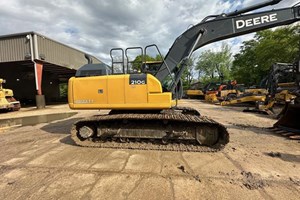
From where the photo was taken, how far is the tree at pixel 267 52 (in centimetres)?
1873

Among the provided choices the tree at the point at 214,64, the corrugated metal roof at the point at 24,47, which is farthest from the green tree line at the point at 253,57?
the corrugated metal roof at the point at 24,47

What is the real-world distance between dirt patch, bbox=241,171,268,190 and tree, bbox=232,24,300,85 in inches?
332

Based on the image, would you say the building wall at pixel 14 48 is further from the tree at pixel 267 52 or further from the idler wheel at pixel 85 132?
the tree at pixel 267 52

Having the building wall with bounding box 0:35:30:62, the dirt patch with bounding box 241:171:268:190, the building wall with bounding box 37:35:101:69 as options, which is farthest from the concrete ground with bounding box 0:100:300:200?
the building wall with bounding box 37:35:101:69

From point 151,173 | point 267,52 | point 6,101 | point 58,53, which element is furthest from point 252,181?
point 267,52

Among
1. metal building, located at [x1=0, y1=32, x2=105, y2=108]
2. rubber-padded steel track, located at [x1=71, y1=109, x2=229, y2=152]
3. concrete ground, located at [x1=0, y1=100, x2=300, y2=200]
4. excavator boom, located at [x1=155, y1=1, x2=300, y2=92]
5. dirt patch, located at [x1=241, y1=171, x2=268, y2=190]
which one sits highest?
metal building, located at [x1=0, y1=32, x2=105, y2=108]

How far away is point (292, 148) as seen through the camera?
4691 millimetres

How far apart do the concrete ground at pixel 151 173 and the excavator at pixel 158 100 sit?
1.35 feet

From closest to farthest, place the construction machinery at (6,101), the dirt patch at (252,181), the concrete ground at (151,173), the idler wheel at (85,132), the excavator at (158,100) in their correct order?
1. the concrete ground at (151,173)
2. the dirt patch at (252,181)
3. the excavator at (158,100)
4. the idler wheel at (85,132)
5. the construction machinery at (6,101)

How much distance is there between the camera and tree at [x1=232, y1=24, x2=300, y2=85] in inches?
738

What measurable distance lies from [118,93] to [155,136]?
1.55 metres

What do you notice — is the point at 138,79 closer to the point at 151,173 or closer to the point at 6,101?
the point at 151,173

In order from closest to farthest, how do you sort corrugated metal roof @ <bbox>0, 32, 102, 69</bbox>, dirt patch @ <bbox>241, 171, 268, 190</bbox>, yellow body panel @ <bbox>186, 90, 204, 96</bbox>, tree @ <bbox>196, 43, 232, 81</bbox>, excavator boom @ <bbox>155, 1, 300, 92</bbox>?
dirt patch @ <bbox>241, 171, 268, 190</bbox> < excavator boom @ <bbox>155, 1, 300, 92</bbox> < corrugated metal roof @ <bbox>0, 32, 102, 69</bbox> < yellow body panel @ <bbox>186, 90, 204, 96</bbox> < tree @ <bbox>196, 43, 232, 81</bbox>

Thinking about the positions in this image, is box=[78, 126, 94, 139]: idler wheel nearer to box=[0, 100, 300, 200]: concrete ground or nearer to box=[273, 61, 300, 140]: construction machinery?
box=[0, 100, 300, 200]: concrete ground
